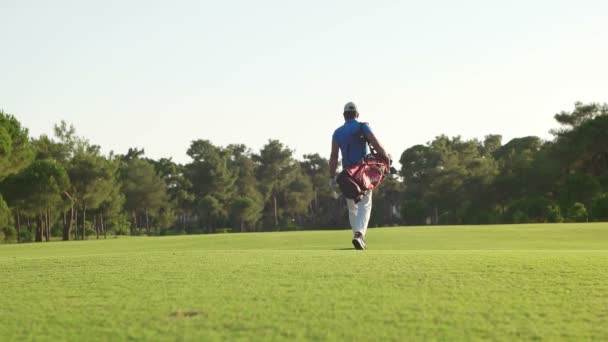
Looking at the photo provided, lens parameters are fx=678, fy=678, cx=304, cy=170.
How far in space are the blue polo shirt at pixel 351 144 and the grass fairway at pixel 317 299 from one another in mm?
3589

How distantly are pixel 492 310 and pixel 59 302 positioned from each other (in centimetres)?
423

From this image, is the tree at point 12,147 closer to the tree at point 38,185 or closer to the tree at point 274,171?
the tree at point 38,185

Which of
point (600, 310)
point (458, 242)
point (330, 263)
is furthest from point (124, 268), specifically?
point (458, 242)

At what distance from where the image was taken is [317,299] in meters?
6.49

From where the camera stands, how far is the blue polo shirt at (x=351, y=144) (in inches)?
500

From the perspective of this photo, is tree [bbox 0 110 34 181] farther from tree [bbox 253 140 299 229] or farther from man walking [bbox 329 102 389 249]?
tree [bbox 253 140 299 229]

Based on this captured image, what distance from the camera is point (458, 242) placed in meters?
19.4

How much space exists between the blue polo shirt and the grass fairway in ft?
11.8

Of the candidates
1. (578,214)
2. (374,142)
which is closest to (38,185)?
(578,214)

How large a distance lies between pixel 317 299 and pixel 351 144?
6.54 m

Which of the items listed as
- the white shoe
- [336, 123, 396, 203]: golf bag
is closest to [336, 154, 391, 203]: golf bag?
[336, 123, 396, 203]: golf bag

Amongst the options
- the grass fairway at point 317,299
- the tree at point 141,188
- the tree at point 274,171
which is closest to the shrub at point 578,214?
the grass fairway at point 317,299

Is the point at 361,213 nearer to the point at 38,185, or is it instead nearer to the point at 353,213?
the point at 353,213

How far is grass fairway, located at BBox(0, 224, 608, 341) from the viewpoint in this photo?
557 cm
